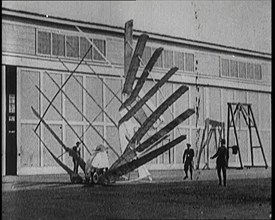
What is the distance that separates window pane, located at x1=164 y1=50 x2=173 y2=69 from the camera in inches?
49.0

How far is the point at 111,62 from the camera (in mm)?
1268

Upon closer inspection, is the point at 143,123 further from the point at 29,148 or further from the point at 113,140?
the point at 29,148

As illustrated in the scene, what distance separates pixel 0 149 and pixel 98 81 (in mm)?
349

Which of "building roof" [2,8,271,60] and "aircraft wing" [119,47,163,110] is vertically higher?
"building roof" [2,8,271,60]

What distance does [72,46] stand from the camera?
4.16 feet

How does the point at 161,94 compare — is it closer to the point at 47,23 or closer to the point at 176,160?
the point at 176,160

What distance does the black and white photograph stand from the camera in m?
1.21

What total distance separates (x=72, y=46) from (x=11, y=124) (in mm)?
290

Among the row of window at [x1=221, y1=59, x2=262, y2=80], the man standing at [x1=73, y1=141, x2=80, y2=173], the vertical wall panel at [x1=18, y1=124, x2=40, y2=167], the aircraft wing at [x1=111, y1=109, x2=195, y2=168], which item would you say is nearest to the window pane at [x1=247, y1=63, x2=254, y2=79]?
the row of window at [x1=221, y1=59, x2=262, y2=80]

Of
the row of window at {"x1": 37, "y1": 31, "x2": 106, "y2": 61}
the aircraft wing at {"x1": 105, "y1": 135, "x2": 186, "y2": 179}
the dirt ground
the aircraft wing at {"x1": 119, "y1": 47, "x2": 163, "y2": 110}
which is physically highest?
the row of window at {"x1": 37, "y1": 31, "x2": 106, "y2": 61}

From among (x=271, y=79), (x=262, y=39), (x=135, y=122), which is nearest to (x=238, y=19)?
(x=262, y=39)

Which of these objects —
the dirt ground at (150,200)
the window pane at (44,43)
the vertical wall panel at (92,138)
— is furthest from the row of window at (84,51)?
the dirt ground at (150,200)

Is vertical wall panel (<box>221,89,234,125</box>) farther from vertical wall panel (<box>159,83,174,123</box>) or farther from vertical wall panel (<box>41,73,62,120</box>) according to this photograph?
vertical wall panel (<box>41,73,62,120</box>)

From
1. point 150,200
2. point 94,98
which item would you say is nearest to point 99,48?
point 94,98
